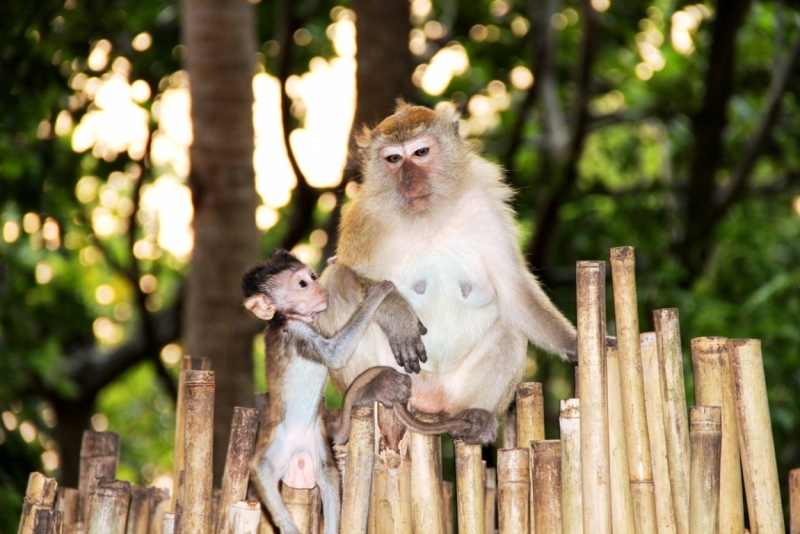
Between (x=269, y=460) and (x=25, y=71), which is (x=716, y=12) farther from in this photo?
(x=269, y=460)

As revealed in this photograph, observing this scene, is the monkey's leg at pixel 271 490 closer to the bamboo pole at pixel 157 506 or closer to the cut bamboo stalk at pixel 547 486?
the bamboo pole at pixel 157 506

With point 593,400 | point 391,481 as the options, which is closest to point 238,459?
point 391,481

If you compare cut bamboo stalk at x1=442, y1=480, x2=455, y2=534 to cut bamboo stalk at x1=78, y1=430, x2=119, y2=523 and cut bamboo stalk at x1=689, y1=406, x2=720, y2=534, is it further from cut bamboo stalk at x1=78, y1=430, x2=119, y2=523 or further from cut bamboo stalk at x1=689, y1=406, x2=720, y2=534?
cut bamboo stalk at x1=78, y1=430, x2=119, y2=523

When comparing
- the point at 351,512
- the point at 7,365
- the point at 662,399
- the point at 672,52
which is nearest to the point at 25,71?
the point at 7,365

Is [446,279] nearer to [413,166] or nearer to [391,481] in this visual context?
[413,166]

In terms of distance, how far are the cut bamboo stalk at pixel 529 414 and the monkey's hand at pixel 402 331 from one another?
46cm

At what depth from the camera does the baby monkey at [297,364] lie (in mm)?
2816

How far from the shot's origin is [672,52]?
774cm

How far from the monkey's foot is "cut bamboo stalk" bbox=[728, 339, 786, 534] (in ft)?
2.56

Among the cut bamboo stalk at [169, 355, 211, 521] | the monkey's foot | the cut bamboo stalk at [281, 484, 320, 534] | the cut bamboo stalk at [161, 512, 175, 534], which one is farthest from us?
the cut bamboo stalk at [169, 355, 211, 521]

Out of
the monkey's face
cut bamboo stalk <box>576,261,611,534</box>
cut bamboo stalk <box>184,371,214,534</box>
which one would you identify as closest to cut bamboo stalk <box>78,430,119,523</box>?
cut bamboo stalk <box>184,371,214,534</box>

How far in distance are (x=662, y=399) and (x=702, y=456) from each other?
17 cm

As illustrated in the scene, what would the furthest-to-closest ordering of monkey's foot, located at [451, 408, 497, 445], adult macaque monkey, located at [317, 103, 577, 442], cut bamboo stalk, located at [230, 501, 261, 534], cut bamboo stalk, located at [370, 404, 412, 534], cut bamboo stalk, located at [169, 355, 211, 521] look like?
adult macaque monkey, located at [317, 103, 577, 442] < cut bamboo stalk, located at [169, 355, 211, 521] < monkey's foot, located at [451, 408, 497, 445] < cut bamboo stalk, located at [370, 404, 412, 534] < cut bamboo stalk, located at [230, 501, 261, 534]

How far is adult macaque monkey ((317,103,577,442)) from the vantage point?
3268mm
